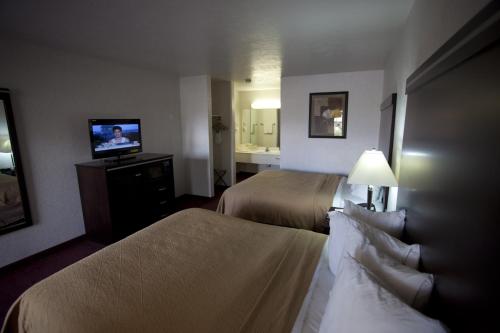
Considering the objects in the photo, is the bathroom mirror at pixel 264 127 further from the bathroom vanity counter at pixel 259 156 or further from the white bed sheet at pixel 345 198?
the white bed sheet at pixel 345 198

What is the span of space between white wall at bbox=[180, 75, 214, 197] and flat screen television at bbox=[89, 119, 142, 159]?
1327mm

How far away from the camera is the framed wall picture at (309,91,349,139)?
409cm

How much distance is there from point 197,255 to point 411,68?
1929 millimetres

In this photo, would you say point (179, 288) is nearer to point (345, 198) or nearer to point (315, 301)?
point (315, 301)

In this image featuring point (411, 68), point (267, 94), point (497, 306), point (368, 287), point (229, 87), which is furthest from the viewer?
point (267, 94)

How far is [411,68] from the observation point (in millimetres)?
1684

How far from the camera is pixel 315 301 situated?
3.75 feet

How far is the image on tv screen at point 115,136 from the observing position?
295cm

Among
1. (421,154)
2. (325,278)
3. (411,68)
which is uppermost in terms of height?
(411,68)

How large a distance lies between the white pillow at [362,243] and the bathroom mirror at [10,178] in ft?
10.4

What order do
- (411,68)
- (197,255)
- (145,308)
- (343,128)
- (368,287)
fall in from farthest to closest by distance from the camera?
(343,128) < (411,68) < (197,255) < (145,308) < (368,287)

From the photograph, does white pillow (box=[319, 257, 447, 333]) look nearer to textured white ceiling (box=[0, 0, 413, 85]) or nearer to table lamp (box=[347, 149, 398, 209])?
table lamp (box=[347, 149, 398, 209])

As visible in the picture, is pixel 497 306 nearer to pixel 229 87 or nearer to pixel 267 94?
pixel 229 87

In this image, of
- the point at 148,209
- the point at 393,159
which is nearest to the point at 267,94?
the point at 148,209
